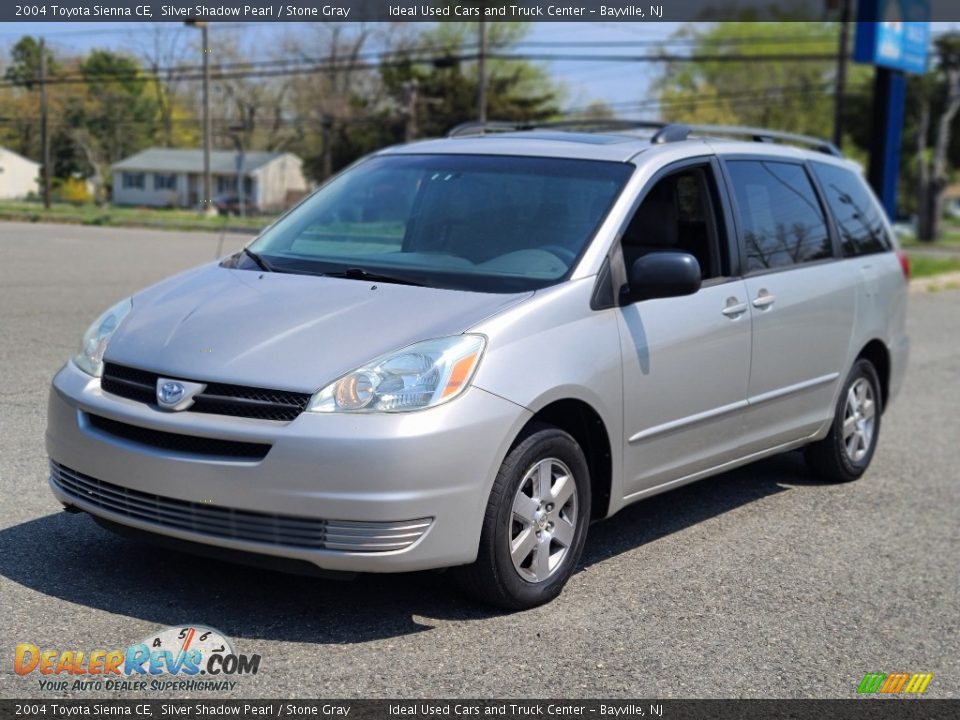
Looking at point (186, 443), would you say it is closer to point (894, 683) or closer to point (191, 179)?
point (894, 683)

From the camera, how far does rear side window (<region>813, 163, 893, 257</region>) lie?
6930 millimetres

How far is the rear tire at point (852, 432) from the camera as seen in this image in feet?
22.2

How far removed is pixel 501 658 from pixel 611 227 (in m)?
1.91

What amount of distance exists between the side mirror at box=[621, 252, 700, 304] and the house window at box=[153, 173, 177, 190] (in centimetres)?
1044

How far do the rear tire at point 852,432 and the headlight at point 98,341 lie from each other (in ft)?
12.7

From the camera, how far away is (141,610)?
427cm

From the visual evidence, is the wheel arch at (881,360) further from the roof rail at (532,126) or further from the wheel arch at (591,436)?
the wheel arch at (591,436)

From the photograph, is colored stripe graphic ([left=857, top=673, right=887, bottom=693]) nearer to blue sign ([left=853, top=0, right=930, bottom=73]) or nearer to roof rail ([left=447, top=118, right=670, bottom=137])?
roof rail ([left=447, top=118, right=670, bottom=137])

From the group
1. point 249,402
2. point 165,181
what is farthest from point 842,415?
point 165,181

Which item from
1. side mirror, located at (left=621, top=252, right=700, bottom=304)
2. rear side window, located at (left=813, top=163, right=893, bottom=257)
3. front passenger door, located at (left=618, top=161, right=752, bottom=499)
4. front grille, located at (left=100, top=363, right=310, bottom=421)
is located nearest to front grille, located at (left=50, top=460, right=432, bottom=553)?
front grille, located at (left=100, top=363, right=310, bottom=421)

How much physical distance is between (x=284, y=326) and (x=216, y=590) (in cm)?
104

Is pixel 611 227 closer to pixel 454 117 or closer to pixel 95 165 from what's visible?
pixel 95 165

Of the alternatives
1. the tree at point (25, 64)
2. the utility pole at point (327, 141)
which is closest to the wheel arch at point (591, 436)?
the tree at point (25, 64)

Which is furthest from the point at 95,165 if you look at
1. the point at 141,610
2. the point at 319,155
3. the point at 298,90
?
the point at 319,155
